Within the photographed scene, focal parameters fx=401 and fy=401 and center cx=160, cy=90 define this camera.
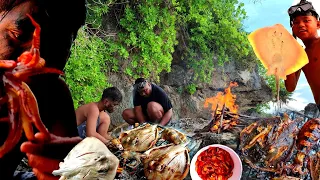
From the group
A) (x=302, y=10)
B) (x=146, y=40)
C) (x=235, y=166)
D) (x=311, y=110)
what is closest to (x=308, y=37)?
(x=302, y=10)

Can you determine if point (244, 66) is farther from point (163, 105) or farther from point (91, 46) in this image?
point (91, 46)

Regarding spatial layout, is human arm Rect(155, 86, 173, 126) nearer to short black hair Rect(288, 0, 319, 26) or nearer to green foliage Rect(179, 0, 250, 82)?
green foliage Rect(179, 0, 250, 82)

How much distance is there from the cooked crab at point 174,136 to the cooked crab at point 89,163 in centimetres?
42

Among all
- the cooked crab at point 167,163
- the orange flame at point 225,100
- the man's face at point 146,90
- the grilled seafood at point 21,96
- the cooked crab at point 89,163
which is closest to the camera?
the grilled seafood at point 21,96

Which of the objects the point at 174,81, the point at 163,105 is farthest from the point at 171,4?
the point at 163,105

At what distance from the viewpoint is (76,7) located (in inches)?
106

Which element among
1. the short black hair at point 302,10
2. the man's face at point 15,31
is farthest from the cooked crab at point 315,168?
the man's face at point 15,31

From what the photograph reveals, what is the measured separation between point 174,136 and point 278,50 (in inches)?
40.5

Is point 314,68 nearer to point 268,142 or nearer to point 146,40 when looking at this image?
point 268,142

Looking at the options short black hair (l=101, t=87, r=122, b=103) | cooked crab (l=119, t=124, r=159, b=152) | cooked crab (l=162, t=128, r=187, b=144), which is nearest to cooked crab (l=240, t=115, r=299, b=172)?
cooked crab (l=162, t=128, r=187, b=144)

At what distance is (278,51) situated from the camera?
3061 mm

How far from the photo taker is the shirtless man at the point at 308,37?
9.73ft

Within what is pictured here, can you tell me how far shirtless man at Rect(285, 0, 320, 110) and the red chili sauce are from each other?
0.75 m

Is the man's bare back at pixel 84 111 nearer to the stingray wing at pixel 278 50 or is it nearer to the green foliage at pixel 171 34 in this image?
the green foliage at pixel 171 34
